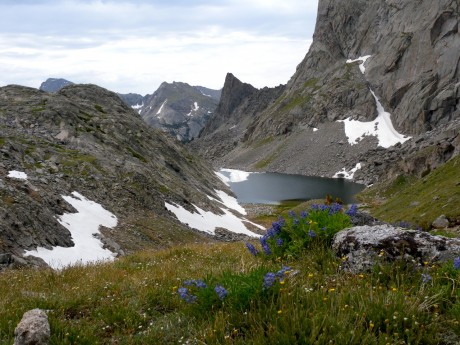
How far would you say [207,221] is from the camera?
57594 millimetres

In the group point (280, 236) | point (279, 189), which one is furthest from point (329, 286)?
point (279, 189)

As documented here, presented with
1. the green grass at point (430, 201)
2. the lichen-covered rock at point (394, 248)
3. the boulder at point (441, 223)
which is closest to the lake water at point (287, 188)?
the green grass at point (430, 201)

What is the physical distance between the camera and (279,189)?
139500 millimetres

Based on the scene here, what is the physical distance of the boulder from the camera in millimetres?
36469

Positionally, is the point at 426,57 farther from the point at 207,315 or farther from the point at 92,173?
the point at 207,315

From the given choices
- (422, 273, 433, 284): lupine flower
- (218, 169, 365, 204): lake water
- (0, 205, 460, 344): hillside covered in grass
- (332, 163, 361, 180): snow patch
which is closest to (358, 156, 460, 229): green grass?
(0, 205, 460, 344): hillside covered in grass

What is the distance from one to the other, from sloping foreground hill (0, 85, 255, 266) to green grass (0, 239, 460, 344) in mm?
16880

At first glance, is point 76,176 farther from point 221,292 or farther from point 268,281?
point 268,281

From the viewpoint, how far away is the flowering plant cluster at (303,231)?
28.0 ft

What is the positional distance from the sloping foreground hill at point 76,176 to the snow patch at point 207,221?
108cm

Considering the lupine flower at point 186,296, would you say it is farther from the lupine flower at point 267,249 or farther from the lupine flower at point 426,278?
the lupine flower at point 426,278

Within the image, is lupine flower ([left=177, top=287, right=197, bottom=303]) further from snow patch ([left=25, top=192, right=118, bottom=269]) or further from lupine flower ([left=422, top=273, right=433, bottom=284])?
snow patch ([left=25, top=192, right=118, bottom=269])

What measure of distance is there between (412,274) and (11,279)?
993 cm

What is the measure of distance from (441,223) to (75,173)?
121ft
